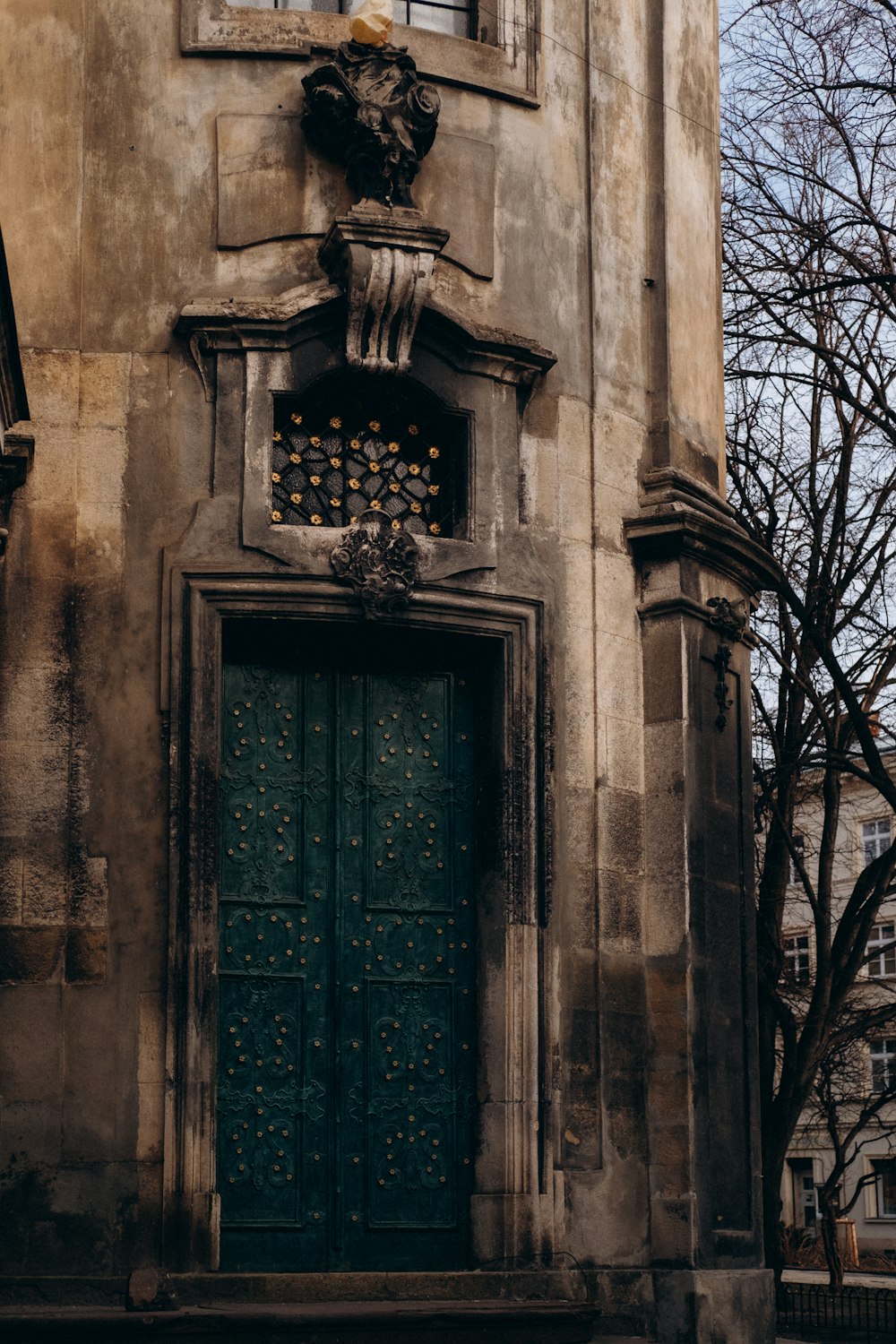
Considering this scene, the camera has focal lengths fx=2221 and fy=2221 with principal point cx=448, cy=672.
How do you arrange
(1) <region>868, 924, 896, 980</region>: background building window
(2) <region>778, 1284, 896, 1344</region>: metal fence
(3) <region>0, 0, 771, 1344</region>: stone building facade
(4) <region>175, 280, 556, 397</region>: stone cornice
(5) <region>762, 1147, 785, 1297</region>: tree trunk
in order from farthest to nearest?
(1) <region>868, 924, 896, 980</region>: background building window
(2) <region>778, 1284, 896, 1344</region>: metal fence
(5) <region>762, 1147, 785, 1297</region>: tree trunk
(4) <region>175, 280, 556, 397</region>: stone cornice
(3) <region>0, 0, 771, 1344</region>: stone building facade

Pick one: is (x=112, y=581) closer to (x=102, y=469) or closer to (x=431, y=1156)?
(x=102, y=469)

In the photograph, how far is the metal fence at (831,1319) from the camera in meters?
21.1

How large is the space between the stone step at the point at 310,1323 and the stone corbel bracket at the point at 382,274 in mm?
5366

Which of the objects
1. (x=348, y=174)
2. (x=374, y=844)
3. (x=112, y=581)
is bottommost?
(x=374, y=844)

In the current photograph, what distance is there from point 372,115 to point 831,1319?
1434 centimetres

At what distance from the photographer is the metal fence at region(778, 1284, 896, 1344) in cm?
2112

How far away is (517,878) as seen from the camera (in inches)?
512

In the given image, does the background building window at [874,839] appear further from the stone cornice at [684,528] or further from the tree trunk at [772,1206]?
the stone cornice at [684,528]

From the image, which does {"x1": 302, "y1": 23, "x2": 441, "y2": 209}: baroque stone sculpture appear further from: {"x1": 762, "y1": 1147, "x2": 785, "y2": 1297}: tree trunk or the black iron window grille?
{"x1": 762, "y1": 1147, "x2": 785, "y2": 1297}: tree trunk

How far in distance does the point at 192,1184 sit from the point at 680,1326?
9.88 feet

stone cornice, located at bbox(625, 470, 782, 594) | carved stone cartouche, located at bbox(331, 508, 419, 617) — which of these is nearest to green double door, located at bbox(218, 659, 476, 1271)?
carved stone cartouche, located at bbox(331, 508, 419, 617)

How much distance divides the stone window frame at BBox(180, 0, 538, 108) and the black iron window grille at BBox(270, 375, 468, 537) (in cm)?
207

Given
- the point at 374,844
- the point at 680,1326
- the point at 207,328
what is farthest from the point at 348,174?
the point at 680,1326

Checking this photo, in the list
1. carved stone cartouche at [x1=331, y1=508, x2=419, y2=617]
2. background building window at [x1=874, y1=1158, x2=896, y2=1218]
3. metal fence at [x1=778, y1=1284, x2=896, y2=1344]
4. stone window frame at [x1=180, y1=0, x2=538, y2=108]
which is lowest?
background building window at [x1=874, y1=1158, x2=896, y2=1218]
